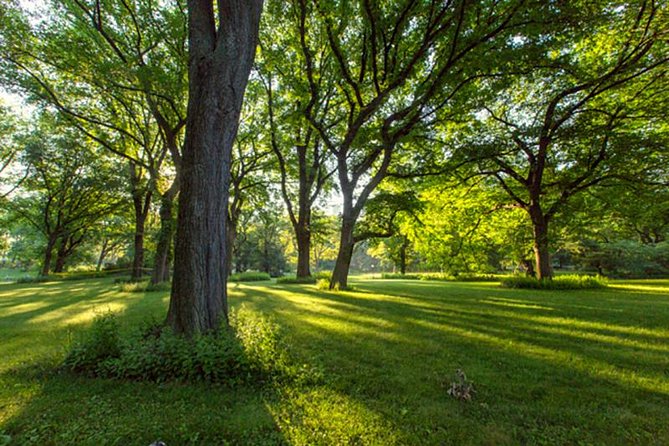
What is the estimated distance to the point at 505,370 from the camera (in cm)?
334

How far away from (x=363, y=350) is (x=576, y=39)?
9.87m

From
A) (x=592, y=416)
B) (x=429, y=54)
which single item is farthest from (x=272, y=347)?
(x=429, y=54)

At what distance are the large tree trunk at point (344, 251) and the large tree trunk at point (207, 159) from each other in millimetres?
6699

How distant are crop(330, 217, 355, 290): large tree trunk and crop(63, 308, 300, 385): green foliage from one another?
713 centimetres

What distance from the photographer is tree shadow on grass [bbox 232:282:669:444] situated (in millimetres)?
2250

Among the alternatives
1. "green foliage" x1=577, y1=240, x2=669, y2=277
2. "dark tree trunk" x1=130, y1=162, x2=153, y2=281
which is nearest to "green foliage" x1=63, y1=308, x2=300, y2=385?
"dark tree trunk" x1=130, y1=162, x2=153, y2=281

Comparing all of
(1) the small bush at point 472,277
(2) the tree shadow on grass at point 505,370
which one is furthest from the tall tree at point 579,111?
(1) the small bush at point 472,277

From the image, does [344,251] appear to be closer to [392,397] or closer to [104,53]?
[392,397]

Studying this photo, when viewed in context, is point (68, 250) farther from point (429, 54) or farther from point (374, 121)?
point (429, 54)

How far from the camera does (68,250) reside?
26078mm

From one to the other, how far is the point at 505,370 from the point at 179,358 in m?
4.12

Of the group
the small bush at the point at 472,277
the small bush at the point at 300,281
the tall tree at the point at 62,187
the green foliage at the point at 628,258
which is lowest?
the small bush at the point at 472,277

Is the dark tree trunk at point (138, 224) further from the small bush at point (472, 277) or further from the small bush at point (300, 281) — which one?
the small bush at point (472, 277)

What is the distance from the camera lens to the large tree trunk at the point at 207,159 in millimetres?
3721
